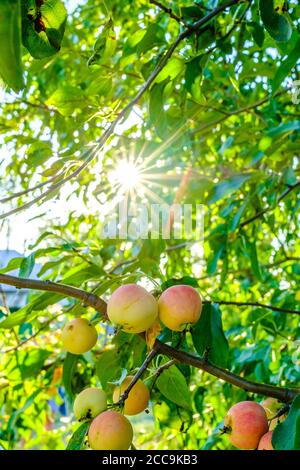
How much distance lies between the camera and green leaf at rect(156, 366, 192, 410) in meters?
0.75

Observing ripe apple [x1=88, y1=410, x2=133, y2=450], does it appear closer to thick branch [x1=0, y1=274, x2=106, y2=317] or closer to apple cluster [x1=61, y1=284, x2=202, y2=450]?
apple cluster [x1=61, y1=284, x2=202, y2=450]

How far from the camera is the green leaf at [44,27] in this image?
1.87ft

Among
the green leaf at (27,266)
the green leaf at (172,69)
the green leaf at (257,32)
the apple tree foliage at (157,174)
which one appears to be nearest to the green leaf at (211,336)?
the apple tree foliage at (157,174)

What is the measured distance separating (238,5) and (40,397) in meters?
1.19

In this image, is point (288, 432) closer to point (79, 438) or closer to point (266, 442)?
point (266, 442)

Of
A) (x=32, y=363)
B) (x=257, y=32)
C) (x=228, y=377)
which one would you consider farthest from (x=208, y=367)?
(x=32, y=363)

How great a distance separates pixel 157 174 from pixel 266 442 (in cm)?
82

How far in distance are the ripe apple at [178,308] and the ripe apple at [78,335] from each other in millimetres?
110

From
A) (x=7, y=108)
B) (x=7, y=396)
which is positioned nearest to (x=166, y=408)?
(x=7, y=396)

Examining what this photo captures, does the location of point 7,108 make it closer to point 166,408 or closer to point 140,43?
point 140,43

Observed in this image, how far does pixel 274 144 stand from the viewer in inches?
46.2

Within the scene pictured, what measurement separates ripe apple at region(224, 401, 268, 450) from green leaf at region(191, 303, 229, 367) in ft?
0.53

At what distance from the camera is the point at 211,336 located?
0.81m

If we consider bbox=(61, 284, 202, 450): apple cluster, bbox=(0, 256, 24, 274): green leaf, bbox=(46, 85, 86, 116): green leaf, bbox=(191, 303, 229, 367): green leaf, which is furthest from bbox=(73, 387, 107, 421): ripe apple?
bbox=(46, 85, 86, 116): green leaf
